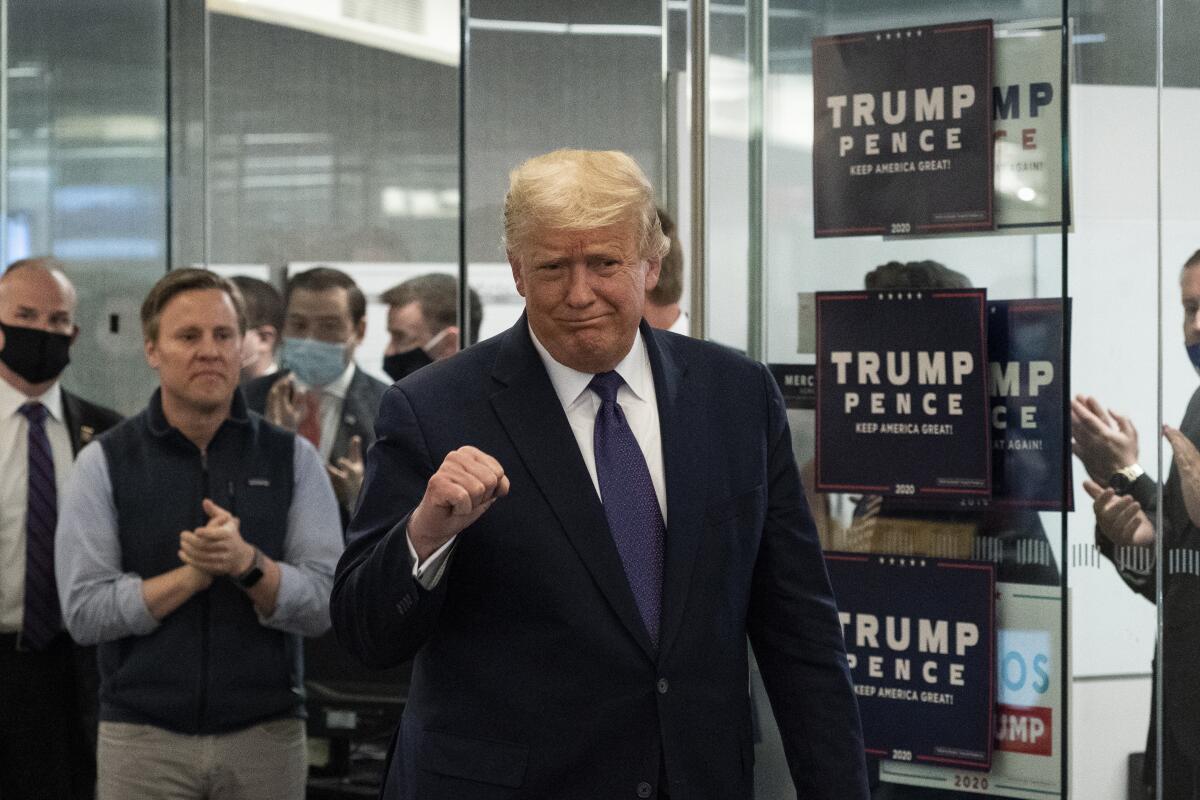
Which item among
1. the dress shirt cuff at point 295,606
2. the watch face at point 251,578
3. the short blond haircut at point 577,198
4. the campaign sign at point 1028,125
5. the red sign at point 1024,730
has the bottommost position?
the red sign at point 1024,730

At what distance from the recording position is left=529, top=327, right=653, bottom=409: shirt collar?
213cm

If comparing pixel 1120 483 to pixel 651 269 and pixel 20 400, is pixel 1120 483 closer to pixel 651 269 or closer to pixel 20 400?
pixel 651 269

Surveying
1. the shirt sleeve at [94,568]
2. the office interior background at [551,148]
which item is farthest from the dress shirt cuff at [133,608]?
the office interior background at [551,148]

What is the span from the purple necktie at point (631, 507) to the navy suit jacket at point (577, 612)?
0.11ft

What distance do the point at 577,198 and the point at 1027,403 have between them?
46.2 inches

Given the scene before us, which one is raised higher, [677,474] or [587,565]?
[677,474]

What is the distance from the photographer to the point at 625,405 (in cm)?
217

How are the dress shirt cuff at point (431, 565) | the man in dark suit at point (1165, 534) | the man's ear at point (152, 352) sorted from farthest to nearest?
the man's ear at point (152, 352) → the man in dark suit at point (1165, 534) → the dress shirt cuff at point (431, 565)

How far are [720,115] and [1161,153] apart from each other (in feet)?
2.95

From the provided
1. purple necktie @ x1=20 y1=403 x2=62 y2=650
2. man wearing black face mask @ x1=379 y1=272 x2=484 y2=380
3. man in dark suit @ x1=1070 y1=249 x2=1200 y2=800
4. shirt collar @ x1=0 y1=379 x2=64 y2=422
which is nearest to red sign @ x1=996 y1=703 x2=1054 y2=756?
man in dark suit @ x1=1070 y1=249 x2=1200 y2=800

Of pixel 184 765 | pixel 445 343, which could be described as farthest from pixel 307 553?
pixel 445 343

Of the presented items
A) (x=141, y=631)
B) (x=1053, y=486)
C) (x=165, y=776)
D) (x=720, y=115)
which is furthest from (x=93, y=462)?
(x=1053, y=486)

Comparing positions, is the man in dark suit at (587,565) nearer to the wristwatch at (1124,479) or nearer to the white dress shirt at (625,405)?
the white dress shirt at (625,405)

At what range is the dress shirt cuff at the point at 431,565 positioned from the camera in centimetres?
193
